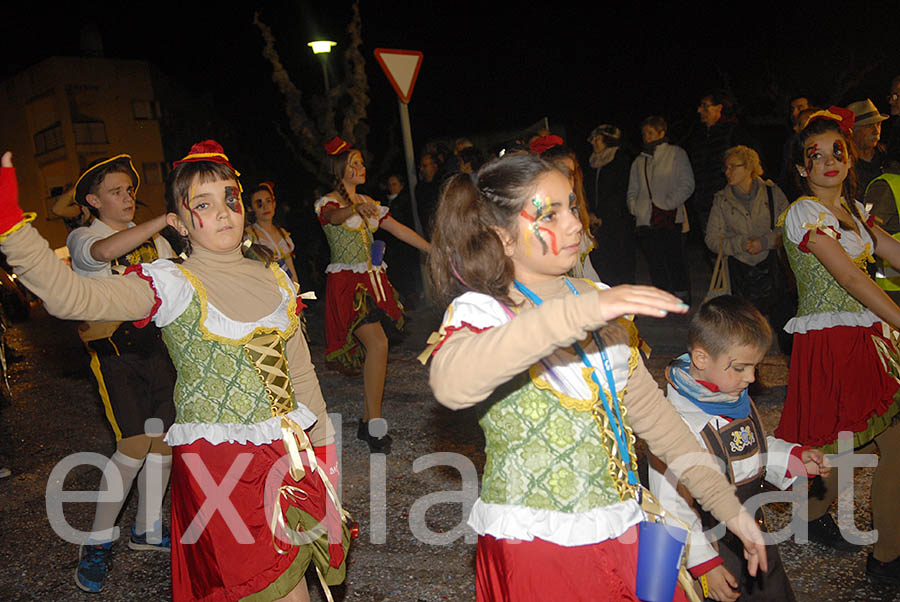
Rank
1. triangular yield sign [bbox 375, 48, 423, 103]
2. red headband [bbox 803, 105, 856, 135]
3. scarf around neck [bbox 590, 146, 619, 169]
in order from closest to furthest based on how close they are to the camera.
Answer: red headband [bbox 803, 105, 856, 135], scarf around neck [bbox 590, 146, 619, 169], triangular yield sign [bbox 375, 48, 423, 103]

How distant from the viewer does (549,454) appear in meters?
1.96

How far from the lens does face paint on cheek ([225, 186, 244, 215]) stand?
2920 mm

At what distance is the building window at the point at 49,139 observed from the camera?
1224 inches

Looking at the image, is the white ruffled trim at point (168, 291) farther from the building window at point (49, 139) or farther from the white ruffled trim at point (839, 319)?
the building window at point (49, 139)

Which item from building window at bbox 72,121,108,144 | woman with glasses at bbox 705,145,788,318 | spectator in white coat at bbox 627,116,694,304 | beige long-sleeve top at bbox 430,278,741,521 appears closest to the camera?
beige long-sleeve top at bbox 430,278,741,521

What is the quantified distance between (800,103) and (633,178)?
1701mm

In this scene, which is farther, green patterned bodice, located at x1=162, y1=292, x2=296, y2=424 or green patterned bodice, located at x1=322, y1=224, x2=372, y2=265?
green patterned bodice, located at x1=322, y1=224, x2=372, y2=265

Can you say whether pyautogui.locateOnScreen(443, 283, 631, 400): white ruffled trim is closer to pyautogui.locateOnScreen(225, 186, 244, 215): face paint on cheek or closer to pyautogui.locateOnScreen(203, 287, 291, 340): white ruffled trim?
pyautogui.locateOnScreen(203, 287, 291, 340): white ruffled trim

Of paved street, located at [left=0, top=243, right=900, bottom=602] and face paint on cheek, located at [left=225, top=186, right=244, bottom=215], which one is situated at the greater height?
face paint on cheek, located at [left=225, top=186, right=244, bottom=215]

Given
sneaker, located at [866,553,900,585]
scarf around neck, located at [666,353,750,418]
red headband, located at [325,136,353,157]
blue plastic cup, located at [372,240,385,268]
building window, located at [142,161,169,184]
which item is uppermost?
building window, located at [142,161,169,184]

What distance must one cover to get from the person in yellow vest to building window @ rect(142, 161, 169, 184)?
106 feet

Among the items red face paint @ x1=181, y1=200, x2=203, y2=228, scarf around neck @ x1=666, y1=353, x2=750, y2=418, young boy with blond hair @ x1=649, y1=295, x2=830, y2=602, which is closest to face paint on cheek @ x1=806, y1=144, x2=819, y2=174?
young boy with blond hair @ x1=649, y1=295, x2=830, y2=602

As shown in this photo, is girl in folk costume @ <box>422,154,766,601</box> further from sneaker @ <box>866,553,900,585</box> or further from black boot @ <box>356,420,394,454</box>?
black boot @ <box>356,420,394,454</box>

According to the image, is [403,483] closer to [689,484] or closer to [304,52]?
[689,484]
